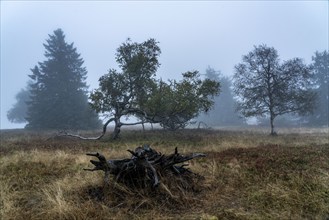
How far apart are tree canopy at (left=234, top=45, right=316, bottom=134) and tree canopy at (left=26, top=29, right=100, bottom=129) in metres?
19.7

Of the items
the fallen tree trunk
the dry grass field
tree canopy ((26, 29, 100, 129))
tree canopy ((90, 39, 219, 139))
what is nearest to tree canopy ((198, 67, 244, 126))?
tree canopy ((26, 29, 100, 129))

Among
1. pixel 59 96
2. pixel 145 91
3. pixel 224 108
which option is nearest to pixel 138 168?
pixel 145 91

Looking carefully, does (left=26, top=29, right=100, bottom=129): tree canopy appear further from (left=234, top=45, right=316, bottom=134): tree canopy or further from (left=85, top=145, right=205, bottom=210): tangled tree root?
(left=85, top=145, right=205, bottom=210): tangled tree root

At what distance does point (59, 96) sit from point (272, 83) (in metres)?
27.0

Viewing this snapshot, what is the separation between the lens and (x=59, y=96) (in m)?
38.6

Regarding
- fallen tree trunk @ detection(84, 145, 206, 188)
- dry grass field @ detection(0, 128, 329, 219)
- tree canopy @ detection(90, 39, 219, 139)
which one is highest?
tree canopy @ detection(90, 39, 219, 139)

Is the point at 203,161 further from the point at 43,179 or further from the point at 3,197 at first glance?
the point at 3,197

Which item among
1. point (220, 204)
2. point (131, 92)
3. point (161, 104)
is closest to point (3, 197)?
point (220, 204)

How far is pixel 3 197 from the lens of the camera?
6387mm

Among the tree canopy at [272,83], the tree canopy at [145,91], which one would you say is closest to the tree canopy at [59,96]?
the tree canopy at [145,91]

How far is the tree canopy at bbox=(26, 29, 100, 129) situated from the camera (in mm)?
37781

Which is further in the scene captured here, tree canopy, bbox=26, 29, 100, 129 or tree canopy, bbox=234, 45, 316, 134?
tree canopy, bbox=26, 29, 100, 129

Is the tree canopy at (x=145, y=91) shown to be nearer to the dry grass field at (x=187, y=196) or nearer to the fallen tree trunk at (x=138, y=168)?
the dry grass field at (x=187, y=196)

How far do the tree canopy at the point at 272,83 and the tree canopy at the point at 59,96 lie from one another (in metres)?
19.7
